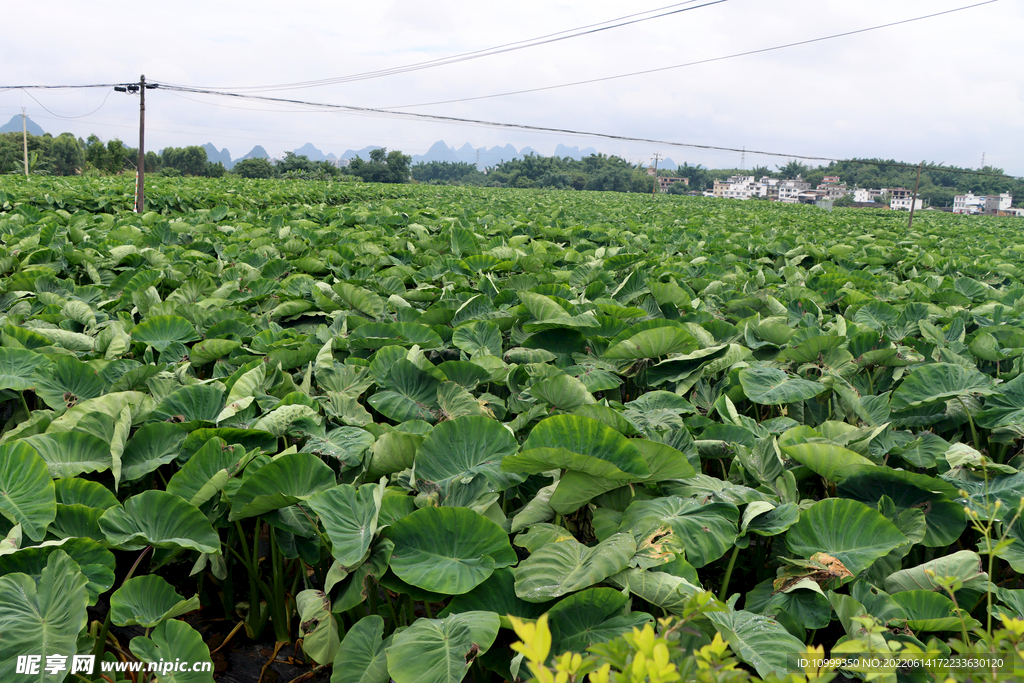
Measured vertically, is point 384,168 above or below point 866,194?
below

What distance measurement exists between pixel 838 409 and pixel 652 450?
102 centimetres

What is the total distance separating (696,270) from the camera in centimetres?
395

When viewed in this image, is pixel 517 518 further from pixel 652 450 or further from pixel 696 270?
pixel 696 270

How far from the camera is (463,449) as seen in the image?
1390 mm

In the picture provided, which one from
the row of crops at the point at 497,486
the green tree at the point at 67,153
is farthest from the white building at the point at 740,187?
the row of crops at the point at 497,486

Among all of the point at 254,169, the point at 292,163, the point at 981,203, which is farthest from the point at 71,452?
the point at 981,203

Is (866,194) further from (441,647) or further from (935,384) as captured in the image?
(441,647)

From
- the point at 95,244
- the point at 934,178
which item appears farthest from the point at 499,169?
the point at 95,244

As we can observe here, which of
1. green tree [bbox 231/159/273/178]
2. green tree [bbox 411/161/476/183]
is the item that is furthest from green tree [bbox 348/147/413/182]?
green tree [bbox 411/161/476/183]

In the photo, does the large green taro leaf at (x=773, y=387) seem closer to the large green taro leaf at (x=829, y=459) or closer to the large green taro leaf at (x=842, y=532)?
the large green taro leaf at (x=829, y=459)

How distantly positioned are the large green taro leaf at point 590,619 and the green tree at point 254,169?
4914 centimetres

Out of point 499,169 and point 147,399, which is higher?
point 499,169

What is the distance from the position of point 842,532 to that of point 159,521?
137 centimetres

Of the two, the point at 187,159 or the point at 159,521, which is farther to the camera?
the point at 187,159
